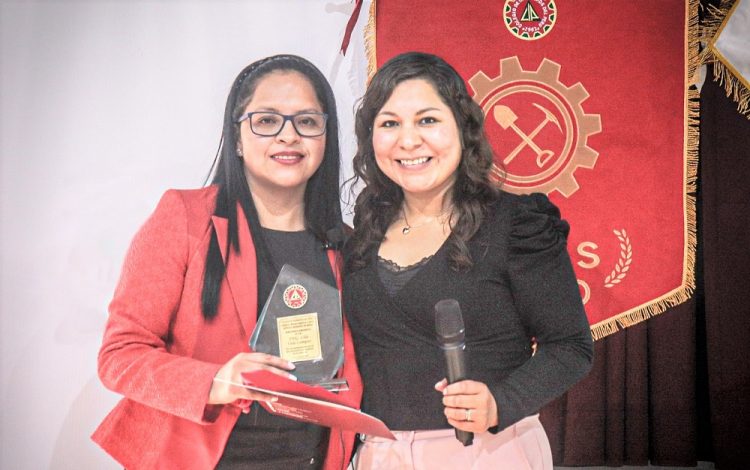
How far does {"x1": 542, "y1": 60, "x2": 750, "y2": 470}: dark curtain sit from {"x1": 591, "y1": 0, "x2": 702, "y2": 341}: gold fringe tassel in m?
0.15

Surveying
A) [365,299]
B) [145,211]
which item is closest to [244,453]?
[365,299]

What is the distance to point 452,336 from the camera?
46.9 inches

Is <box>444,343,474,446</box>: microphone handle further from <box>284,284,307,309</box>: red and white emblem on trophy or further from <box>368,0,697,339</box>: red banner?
<box>368,0,697,339</box>: red banner

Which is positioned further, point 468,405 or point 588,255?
point 588,255

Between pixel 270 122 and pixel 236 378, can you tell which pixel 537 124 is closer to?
pixel 270 122

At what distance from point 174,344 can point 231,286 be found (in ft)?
0.65

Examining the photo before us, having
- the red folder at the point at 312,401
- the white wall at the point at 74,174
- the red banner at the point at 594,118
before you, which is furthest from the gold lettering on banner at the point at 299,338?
the red banner at the point at 594,118

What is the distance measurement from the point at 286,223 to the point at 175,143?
2.10ft

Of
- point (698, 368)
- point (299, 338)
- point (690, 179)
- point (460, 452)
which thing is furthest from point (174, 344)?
point (698, 368)

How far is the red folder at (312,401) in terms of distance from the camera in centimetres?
127

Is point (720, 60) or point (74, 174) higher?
point (720, 60)

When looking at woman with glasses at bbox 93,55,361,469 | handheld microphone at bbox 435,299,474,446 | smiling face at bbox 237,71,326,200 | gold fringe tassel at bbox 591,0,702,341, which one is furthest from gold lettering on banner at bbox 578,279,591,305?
handheld microphone at bbox 435,299,474,446

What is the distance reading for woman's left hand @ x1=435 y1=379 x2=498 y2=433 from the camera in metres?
1.29

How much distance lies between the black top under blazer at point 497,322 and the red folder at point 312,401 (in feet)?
0.72
